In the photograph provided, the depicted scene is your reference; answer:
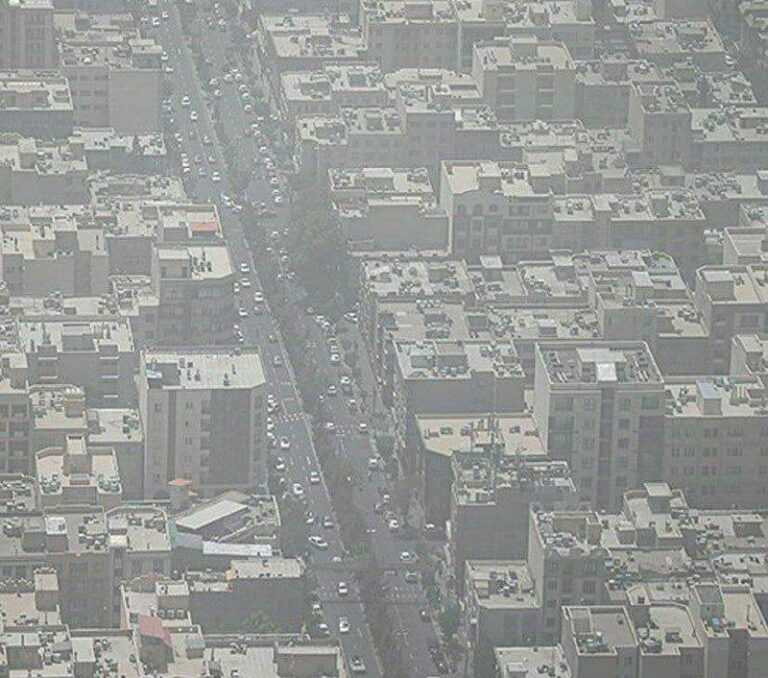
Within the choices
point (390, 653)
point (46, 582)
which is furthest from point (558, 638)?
point (46, 582)

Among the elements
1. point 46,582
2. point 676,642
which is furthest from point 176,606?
point 676,642

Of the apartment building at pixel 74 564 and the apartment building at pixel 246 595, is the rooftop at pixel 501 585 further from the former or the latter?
the apartment building at pixel 74 564

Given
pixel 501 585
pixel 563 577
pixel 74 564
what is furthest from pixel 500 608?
pixel 74 564

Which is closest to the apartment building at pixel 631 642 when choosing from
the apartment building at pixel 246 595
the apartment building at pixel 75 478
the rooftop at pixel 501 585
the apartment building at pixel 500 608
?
the apartment building at pixel 500 608

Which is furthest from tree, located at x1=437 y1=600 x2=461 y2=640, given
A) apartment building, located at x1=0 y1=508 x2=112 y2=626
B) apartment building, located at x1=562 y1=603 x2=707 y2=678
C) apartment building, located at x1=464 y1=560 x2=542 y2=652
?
apartment building, located at x1=0 y1=508 x2=112 y2=626

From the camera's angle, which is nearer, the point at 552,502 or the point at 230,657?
the point at 230,657

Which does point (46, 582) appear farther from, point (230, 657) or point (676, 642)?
point (676, 642)
